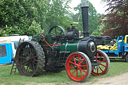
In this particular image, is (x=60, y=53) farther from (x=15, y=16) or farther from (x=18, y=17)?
(x=18, y=17)

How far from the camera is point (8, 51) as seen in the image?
14.5 metres

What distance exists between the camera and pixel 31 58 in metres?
8.31

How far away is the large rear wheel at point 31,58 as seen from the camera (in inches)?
310

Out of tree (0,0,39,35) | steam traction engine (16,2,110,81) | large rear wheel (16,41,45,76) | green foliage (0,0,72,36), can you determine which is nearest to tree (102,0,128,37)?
green foliage (0,0,72,36)

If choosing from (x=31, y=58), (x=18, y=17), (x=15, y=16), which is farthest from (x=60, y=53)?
(x=18, y=17)

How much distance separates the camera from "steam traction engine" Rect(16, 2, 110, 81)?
758cm

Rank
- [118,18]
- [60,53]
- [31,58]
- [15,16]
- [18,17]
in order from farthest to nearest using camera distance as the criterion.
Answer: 1. [18,17]
2. [15,16]
3. [118,18]
4. [60,53]
5. [31,58]

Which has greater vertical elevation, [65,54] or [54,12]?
[54,12]

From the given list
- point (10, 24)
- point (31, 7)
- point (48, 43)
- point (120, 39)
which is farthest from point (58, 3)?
point (48, 43)

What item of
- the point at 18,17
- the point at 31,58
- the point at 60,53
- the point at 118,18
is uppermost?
the point at 18,17

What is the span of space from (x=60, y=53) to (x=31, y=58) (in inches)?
45.9

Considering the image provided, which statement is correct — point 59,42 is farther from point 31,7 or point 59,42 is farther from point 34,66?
point 31,7

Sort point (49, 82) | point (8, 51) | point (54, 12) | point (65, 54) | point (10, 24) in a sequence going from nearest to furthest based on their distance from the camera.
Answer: point (49, 82), point (65, 54), point (8, 51), point (10, 24), point (54, 12)

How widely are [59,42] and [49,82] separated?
2.19 meters
